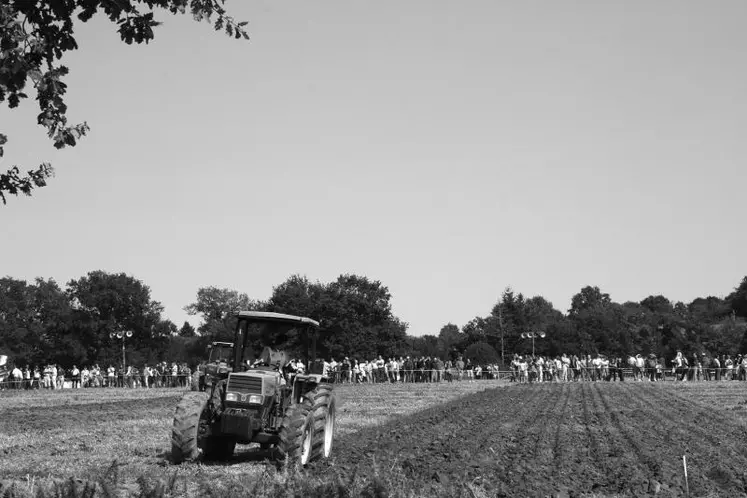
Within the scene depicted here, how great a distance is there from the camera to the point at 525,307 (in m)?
127

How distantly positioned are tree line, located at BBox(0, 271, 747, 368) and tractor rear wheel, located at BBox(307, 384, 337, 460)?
257 feet

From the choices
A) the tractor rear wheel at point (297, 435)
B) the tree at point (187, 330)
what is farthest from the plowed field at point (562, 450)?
the tree at point (187, 330)

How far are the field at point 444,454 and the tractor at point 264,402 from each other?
0.35 metres

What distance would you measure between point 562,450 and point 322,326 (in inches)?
3293

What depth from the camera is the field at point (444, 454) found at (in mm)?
10336

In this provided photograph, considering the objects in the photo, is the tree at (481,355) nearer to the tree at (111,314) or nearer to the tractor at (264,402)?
the tree at (111,314)

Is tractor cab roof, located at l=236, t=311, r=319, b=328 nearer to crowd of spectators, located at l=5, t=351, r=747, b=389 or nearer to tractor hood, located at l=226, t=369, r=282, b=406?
tractor hood, located at l=226, t=369, r=282, b=406

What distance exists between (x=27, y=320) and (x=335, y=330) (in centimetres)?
4317

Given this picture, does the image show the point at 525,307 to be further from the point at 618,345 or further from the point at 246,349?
the point at 246,349

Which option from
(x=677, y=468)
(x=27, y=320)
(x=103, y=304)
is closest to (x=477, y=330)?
(x=103, y=304)

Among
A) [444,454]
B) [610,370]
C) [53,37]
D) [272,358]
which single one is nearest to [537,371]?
[610,370]

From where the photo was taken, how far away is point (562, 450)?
629 inches

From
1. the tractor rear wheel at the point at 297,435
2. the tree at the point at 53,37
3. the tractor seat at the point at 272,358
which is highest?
the tree at the point at 53,37

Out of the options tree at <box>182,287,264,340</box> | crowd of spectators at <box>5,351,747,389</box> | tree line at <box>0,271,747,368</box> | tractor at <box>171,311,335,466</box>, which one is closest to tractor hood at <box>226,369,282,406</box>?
tractor at <box>171,311,335,466</box>
